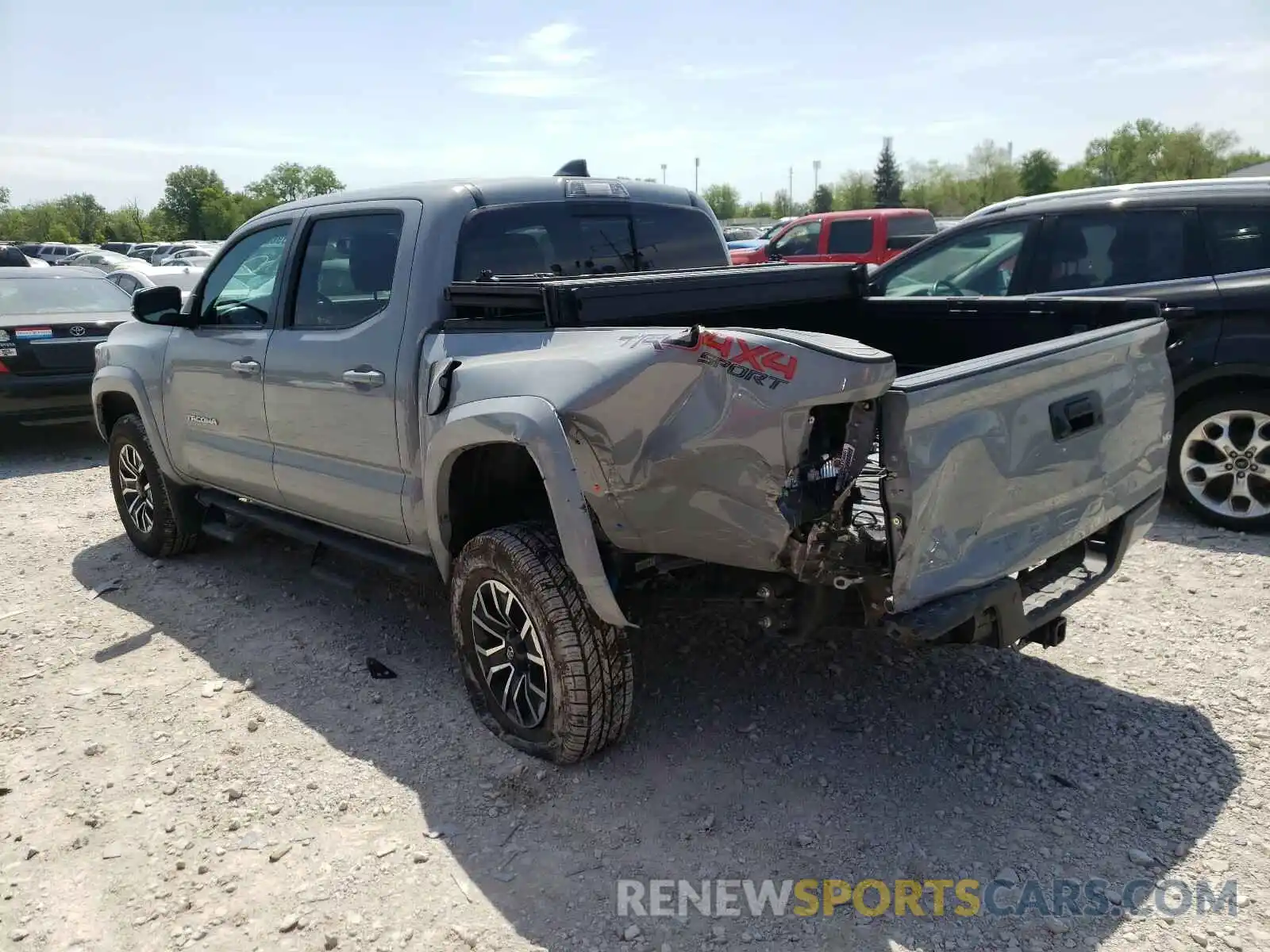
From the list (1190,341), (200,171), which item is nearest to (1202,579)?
(1190,341)

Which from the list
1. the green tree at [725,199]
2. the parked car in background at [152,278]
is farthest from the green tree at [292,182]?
the parked car in background at [152,278]

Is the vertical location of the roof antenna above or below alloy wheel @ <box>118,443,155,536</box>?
above

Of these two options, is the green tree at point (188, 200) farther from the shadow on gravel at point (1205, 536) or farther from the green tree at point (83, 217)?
the shadow on gravel at point (1205, 536)

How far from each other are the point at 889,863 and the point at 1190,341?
13.1 ft

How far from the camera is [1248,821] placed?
2881 millimetres

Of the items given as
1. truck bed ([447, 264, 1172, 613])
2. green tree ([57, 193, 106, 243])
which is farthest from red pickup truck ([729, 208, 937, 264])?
green tree ([57, 193, 106, 243])

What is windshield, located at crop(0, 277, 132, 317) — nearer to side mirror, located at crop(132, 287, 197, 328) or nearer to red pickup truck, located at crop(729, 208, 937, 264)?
side mirror, located at crop(132, 287, 197, 328)

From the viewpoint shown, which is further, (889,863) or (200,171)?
(200,171)

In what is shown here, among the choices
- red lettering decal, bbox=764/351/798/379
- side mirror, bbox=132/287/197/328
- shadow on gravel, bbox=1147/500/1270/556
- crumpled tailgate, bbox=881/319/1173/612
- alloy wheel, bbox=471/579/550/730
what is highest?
side mirror, bbox=132/287/197/328

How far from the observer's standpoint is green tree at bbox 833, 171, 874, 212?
89.1m

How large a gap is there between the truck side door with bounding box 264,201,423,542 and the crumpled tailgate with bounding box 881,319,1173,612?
6.26ft

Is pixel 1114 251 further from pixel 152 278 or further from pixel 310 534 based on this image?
pixel 152 278

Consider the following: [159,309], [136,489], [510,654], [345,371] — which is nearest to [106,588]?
[136,489]

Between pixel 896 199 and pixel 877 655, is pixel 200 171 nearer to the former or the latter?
pixel 896 199
